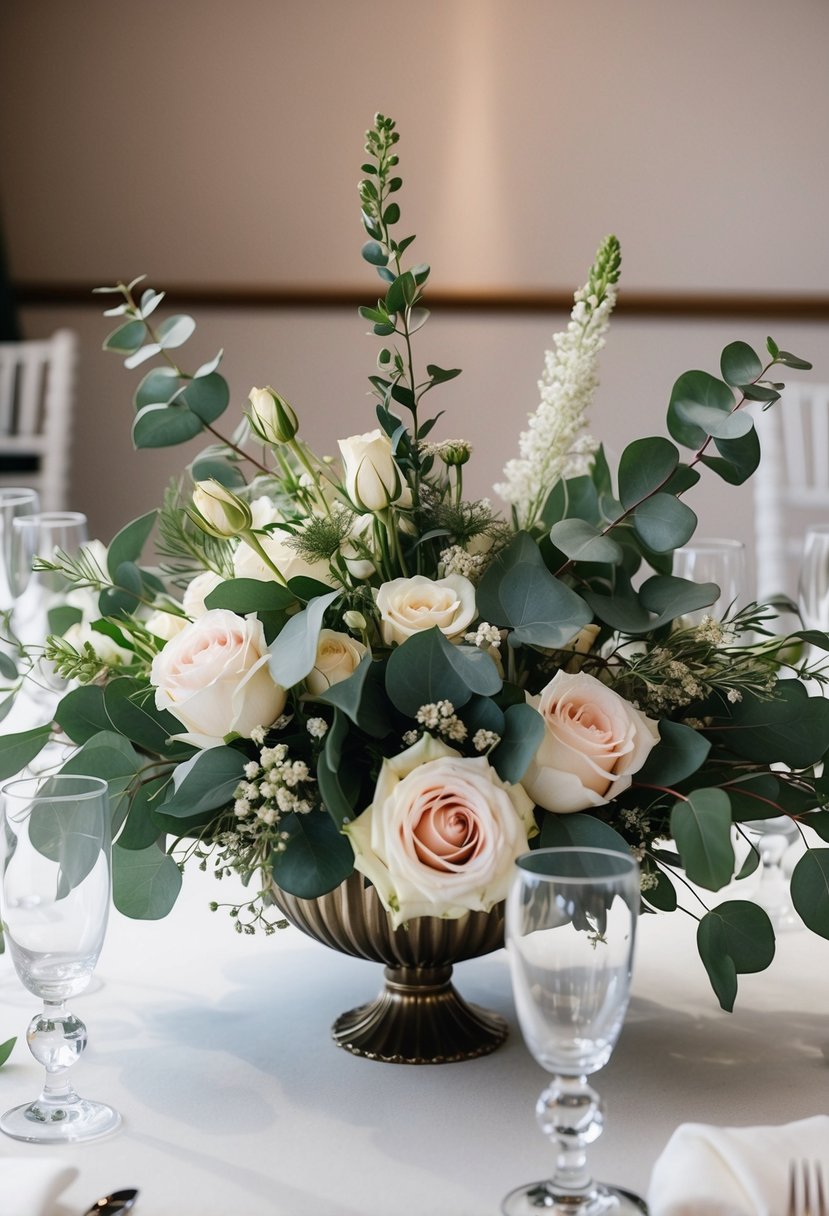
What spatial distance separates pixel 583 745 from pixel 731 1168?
0.24 metres

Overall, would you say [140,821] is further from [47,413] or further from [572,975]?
[47,413]

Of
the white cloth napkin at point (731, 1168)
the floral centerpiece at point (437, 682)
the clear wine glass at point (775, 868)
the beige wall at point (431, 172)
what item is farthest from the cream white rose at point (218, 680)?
the beige wall at point (431, 172)

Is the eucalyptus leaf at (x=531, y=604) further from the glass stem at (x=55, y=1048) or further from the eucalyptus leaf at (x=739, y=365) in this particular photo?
the glass stem at (x=55, y=1048)

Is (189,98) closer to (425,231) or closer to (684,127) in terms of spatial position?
(425,231)

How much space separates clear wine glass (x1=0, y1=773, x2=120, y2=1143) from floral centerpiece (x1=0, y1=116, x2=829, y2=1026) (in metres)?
0.06

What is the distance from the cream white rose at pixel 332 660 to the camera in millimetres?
860

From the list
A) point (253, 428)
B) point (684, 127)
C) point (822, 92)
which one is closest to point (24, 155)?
point (684, 127)

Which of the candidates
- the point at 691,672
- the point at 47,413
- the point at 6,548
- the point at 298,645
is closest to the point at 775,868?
the point at 691,672

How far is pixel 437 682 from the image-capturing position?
32.6 inches

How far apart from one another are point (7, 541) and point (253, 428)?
58cm

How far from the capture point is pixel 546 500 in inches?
39.6

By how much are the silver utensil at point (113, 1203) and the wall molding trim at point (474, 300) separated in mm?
2842

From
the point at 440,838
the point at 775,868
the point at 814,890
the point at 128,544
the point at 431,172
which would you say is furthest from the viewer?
the point at 431,172

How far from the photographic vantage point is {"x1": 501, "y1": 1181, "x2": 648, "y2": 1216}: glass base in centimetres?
70
